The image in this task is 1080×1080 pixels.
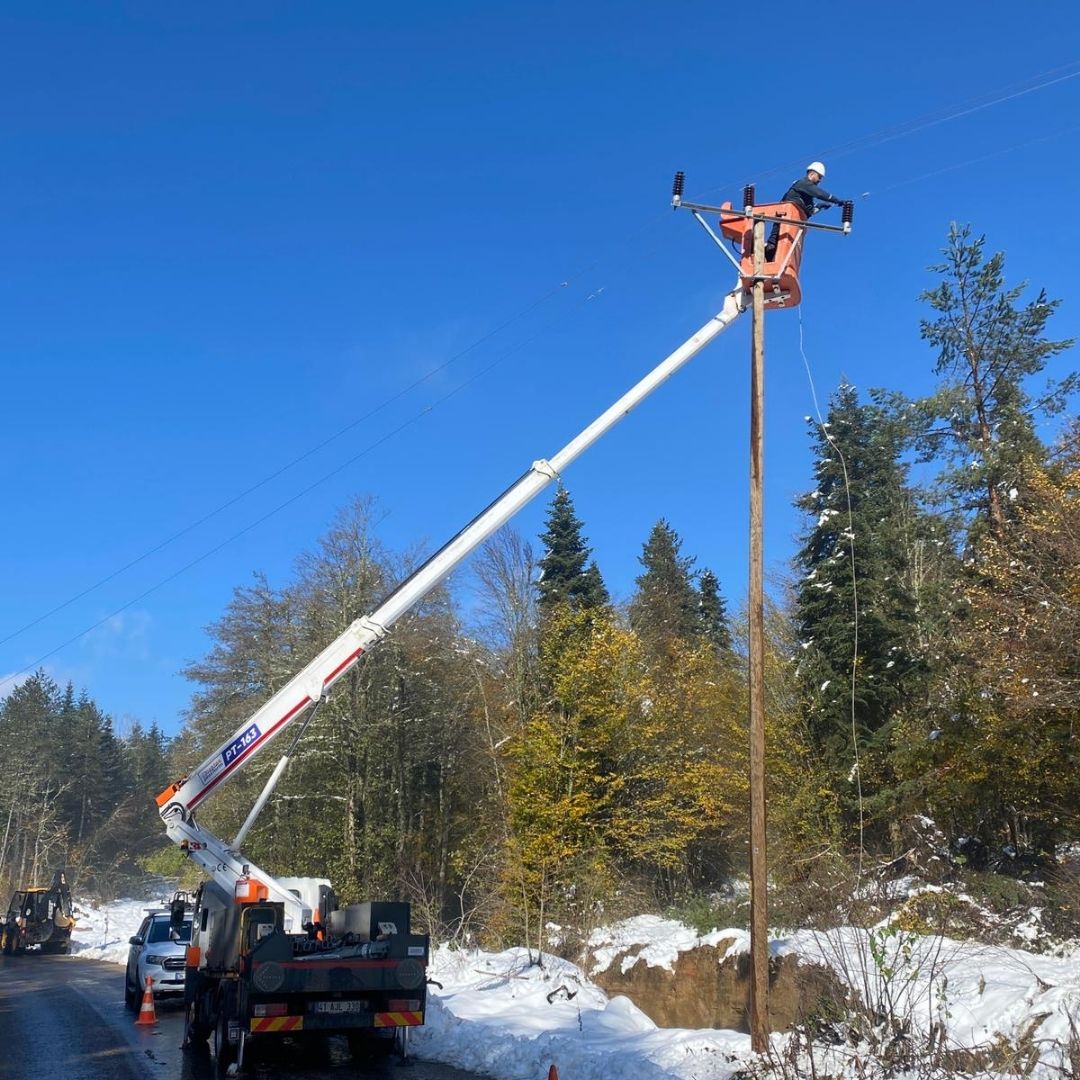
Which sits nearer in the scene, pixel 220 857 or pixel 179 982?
pixel 220 857

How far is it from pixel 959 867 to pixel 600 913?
8.28 m

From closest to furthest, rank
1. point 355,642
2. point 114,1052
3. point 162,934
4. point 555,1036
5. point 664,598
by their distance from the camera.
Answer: point 555,1036 → point 114,1052 → point 355,642 → point 162,934 → point 664,598

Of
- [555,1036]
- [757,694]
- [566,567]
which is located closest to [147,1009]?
[555,1036]

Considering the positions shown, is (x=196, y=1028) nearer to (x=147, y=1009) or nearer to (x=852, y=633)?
(x=147, y=1009)

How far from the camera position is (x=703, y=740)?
32.9 meters

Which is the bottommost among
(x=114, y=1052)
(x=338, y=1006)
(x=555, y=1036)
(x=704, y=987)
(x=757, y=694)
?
(x=704, y=987)

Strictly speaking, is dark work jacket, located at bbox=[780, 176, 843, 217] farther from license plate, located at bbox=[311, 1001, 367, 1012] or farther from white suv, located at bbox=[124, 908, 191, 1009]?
white suv, located at bbox=[124, 908, 191, 1009]

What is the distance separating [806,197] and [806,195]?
0.05 metres

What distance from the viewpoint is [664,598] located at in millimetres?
47188

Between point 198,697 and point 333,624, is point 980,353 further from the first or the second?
point 198,697

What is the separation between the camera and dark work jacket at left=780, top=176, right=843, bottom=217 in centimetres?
1368

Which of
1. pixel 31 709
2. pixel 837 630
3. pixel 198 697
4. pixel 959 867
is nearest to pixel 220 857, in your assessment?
pixel 959 867

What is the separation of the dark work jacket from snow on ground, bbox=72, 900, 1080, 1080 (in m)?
9.19

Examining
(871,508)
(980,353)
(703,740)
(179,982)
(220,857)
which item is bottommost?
(179,982)
